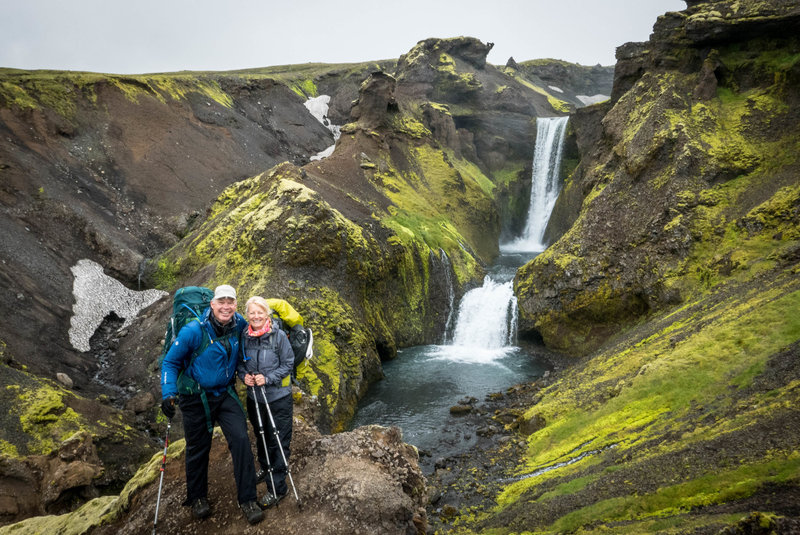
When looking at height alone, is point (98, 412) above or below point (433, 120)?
below

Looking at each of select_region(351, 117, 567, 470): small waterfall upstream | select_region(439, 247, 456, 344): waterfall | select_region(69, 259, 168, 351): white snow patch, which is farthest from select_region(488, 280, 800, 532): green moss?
select_region(69, 259, 168, 351): white snow patch

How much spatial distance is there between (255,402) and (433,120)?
1883 inches

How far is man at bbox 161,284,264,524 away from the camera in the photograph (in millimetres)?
5777

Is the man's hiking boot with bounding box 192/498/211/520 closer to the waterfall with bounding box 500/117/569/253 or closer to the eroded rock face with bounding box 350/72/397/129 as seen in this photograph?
the eroded rock face with bounding box 350/72/397/129

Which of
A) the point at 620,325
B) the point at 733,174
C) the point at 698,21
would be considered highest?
the point at 698,21

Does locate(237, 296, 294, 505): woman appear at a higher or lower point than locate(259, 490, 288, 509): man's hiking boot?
higher

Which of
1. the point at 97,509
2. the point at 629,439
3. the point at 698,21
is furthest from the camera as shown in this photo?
the point at 698,21

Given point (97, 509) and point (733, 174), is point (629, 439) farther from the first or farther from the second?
point (733, 174)

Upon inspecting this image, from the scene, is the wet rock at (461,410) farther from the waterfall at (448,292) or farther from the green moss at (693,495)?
the green moss at (693,495)

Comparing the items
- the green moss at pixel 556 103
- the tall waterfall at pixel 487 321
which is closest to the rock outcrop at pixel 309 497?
the tall waterfall at pixel 487 321

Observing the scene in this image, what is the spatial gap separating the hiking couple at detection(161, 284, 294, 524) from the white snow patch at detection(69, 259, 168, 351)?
1624 centimetres

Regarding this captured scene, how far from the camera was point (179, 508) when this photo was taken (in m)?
6.10

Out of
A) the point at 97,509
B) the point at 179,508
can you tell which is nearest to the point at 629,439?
the point at 179,508

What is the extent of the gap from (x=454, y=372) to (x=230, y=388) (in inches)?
661
